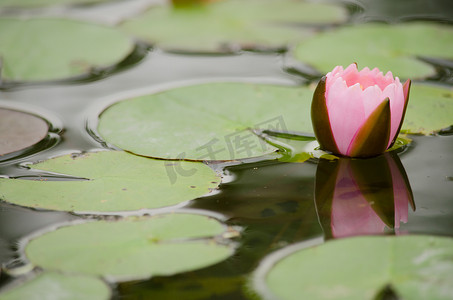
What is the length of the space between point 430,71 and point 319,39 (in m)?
0.53

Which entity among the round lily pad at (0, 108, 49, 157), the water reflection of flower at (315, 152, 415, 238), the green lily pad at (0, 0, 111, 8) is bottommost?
the water reflection of flower at (315, 152, 415, 238)

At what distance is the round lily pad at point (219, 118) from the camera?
155 cm

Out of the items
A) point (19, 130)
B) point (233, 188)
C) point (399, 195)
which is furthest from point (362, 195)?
point (19, 130)

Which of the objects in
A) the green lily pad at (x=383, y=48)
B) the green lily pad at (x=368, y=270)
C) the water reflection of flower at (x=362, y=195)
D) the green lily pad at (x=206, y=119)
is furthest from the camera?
the green lily pad at (x=383, y=48)

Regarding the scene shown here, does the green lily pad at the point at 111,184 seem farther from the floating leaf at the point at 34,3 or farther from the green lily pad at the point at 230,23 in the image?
the floating leaf at the point at 34,3

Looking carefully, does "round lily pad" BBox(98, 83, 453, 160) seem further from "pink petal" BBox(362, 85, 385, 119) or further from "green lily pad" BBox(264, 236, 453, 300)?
"green lily pad" BBox(264, 236, 453, 300)

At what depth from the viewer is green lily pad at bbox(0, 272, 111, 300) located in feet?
3.33

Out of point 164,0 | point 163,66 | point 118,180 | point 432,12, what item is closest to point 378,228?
point 118,180

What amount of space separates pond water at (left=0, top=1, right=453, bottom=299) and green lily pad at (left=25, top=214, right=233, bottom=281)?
0.03 meters

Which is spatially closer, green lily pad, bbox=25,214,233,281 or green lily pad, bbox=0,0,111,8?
green lily pad, bbox=25,214,233,281

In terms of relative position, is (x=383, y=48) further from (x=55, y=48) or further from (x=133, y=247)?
(x=133, y=247)

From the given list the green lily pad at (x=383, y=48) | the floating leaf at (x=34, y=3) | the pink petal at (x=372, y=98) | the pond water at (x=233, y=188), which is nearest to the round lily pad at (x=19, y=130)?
the pond water at (x=233, y=188)

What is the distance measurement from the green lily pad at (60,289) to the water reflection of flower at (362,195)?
508 millimetres

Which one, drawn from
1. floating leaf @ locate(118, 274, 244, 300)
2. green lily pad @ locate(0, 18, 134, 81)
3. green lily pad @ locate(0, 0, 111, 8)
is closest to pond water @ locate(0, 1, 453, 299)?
floating leaf @ locate(118, 274, 244, 300)
